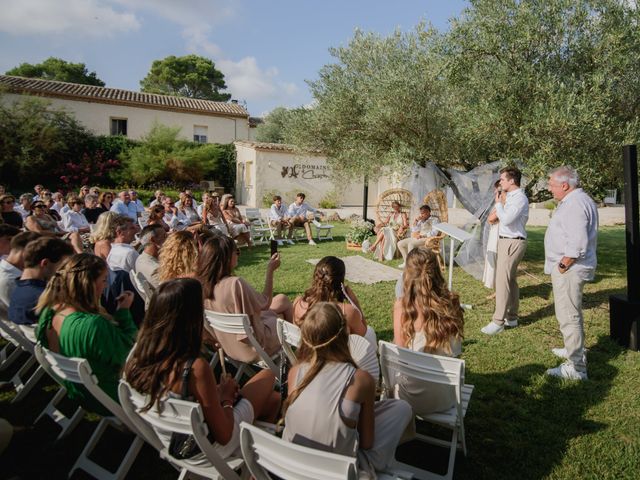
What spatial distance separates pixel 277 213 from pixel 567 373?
30.7 ft

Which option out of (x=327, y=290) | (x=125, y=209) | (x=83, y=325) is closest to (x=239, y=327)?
(x=327, y=290)

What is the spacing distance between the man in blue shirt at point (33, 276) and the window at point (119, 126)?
27363 mm

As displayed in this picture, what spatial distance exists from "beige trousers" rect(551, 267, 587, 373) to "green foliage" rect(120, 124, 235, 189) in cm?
2368

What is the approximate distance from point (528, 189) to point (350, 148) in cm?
385

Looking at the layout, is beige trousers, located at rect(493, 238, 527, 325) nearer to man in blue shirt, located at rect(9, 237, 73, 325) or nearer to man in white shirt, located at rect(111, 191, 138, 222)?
man in blue shirt, located at rect(9, 237, 73, 325)

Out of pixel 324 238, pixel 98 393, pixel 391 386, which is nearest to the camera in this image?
pixel 98 393

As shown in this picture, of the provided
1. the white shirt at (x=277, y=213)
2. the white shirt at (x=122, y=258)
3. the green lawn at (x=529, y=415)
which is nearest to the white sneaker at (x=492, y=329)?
the green lawn at (x=529, y=415)

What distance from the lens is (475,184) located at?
28.1 feet

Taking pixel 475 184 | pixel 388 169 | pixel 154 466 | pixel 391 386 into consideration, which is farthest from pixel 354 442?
pixel 388 169

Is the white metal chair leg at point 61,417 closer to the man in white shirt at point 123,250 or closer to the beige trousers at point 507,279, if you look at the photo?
the man in white shirt at point 123,250

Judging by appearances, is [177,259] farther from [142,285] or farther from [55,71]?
[55,71]

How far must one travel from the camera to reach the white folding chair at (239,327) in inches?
127

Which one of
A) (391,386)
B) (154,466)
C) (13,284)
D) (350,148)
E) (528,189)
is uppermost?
(350,148)

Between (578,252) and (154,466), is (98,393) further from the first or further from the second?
(578,252)
